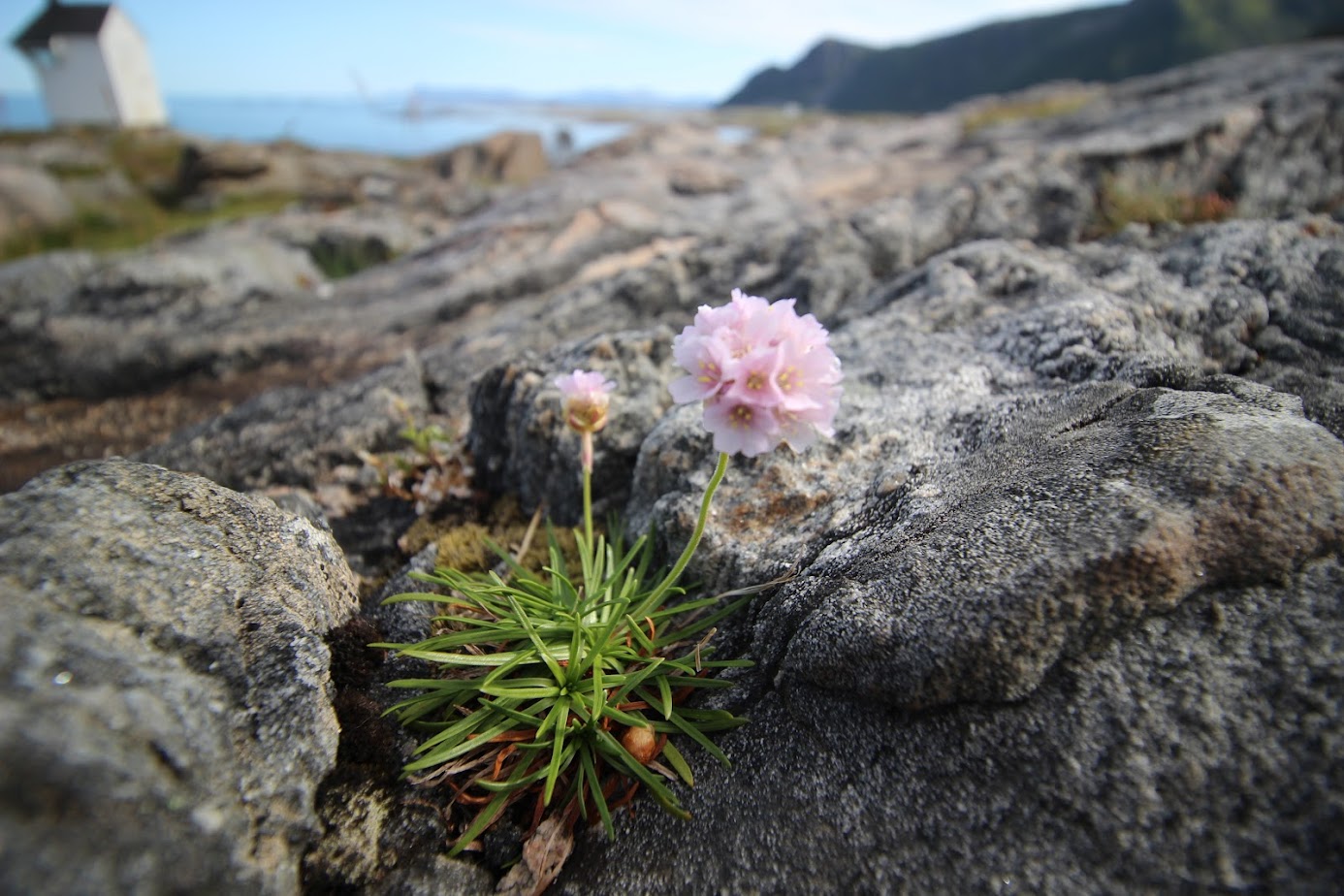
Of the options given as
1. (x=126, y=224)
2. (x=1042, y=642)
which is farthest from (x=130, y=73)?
(x=1042, y=642)

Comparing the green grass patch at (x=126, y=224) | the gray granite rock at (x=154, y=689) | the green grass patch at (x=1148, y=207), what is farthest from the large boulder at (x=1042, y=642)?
the green grass patch at (x=126, y=224)

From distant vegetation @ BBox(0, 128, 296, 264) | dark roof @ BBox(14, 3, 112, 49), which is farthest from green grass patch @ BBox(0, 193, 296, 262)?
dark roof @ BBox(14, 3, 112, 49)

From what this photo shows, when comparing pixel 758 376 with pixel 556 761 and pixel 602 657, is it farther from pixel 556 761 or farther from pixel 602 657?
pixel 556 761

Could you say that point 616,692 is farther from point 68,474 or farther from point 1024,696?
point 68,474

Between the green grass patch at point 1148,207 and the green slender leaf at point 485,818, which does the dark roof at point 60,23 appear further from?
the green slender leaf at point 485,818

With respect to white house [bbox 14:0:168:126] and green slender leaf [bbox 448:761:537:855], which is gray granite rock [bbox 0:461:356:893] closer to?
green slender leaf [bbox 448:761:537:855]

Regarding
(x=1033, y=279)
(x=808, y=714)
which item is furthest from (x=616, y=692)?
(x=1033, y=279)
